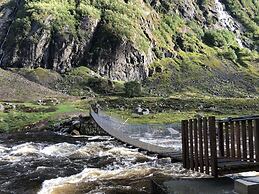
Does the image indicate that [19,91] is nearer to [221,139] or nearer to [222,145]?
[222,145]

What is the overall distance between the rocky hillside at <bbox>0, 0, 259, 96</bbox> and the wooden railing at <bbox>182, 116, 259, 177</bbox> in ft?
316

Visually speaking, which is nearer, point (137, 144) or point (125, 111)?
point (137, 144)

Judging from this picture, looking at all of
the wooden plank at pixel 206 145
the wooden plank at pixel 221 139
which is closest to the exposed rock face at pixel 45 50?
the wooden plank at pixel 221 139

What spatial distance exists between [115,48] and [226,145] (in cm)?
11665

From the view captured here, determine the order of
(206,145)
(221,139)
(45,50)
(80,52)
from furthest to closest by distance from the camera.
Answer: (80,52) → (45,50) → (221,139) → (206,145)

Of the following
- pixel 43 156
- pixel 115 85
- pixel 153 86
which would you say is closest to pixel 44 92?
pixel 115 85

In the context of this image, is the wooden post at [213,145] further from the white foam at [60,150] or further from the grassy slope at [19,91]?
the grassy slope at [19,91]

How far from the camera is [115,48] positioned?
12738cm

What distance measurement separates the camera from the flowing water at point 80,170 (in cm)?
1770

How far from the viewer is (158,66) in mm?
136250

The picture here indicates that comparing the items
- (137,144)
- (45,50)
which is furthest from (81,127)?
(45,50)

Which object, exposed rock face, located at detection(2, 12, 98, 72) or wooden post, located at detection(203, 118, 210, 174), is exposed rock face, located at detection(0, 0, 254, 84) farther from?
wooden post, located at detection(203, 118, 210, 174)

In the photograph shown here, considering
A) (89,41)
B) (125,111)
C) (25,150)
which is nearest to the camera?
(25,150)

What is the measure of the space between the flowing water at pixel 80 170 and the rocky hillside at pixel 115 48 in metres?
80.7
